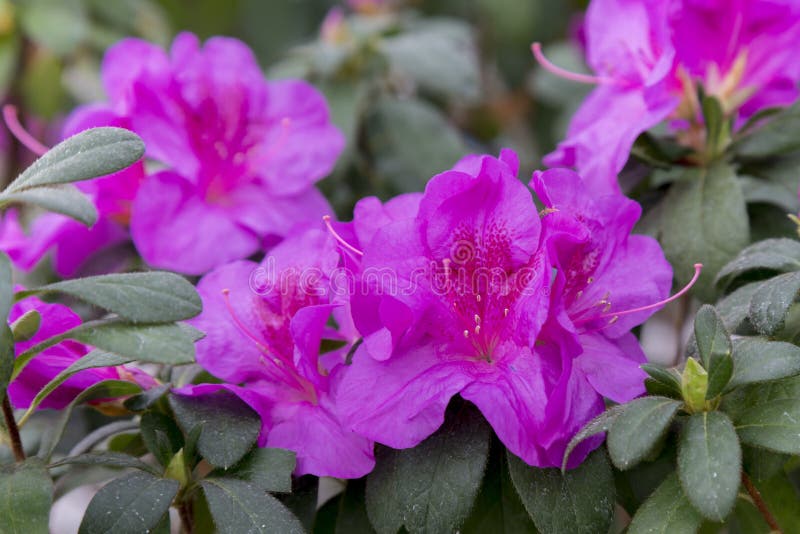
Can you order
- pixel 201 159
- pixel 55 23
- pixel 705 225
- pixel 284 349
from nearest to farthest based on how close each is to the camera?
pixel 284 349 < pixel 705 225 < pixel 201 159 < pixel 55 23

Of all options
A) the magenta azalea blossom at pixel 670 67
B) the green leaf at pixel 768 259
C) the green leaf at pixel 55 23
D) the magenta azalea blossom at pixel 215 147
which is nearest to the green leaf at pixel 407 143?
the magenta azalea blossom at pixel 215 147

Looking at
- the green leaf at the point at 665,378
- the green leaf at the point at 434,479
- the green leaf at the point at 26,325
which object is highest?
the green leaf at the point at 26,325

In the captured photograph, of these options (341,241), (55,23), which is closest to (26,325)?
(341,241)

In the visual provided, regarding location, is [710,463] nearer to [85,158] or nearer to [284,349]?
[284,349]

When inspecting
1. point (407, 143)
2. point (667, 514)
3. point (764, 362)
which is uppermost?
point (764, 362)

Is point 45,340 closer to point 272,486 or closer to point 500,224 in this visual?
point 272,486

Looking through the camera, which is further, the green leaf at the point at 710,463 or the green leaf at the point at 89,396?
the green leaf at the point at 89,396

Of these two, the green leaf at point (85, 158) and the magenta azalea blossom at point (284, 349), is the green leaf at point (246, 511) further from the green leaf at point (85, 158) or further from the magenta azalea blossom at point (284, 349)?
the green leaf at point (85, 158)

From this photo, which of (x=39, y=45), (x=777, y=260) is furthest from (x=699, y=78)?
(x=39, y=45)
